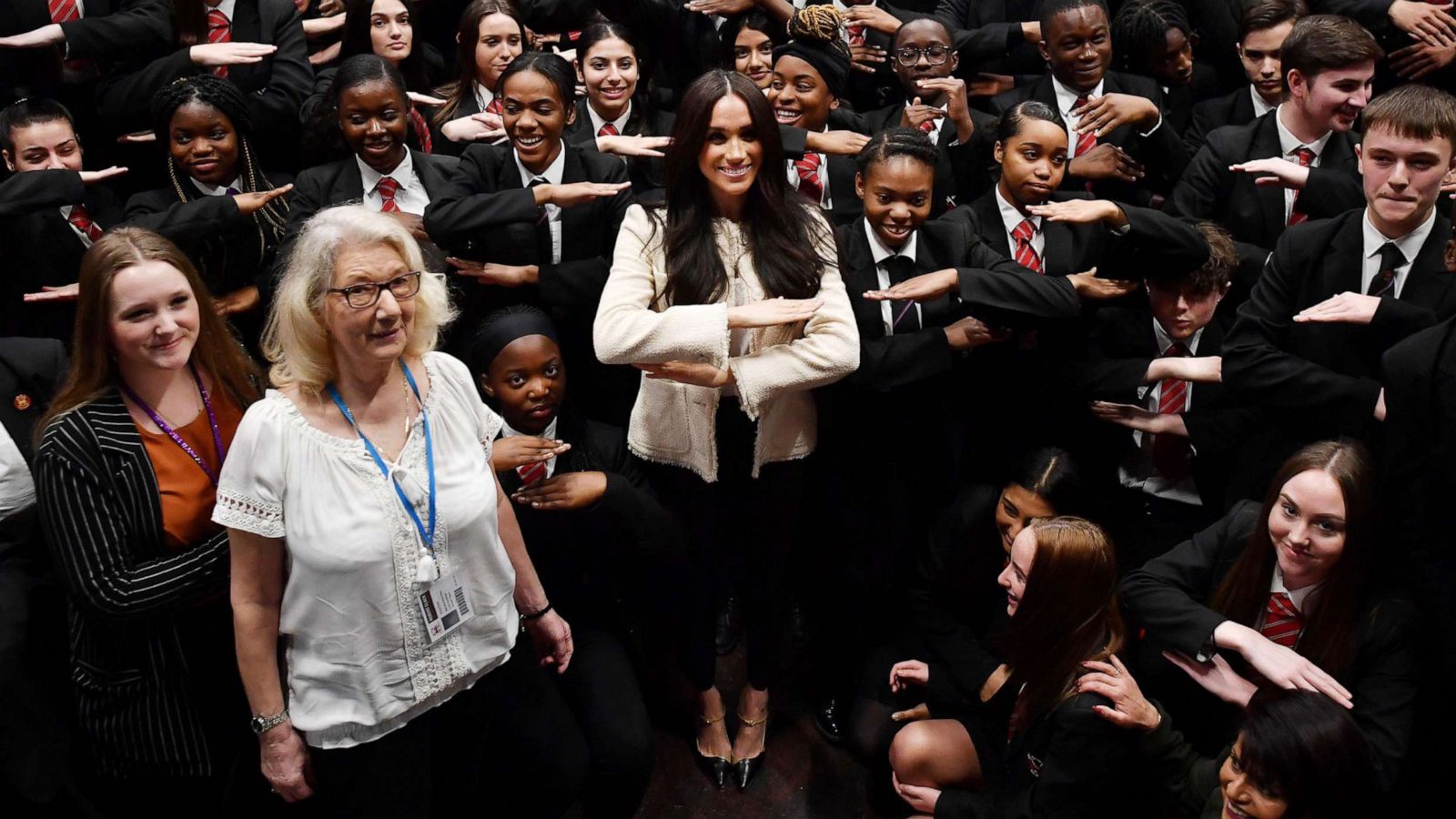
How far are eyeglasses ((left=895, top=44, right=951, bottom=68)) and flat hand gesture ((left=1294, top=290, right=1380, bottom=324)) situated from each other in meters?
1.93

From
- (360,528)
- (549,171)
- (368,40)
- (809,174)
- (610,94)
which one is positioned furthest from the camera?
(368,40)

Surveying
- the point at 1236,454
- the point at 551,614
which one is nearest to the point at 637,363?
the point at 551,614

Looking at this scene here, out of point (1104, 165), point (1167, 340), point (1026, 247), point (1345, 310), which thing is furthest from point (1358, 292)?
point (1104, 165)

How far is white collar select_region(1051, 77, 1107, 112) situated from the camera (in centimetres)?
454

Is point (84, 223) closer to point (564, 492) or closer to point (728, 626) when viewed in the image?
point (564, 492)

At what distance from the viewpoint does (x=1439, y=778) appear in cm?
318

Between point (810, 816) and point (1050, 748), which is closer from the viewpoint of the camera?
point (1050, 748)

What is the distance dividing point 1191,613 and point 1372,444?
28.5 inches

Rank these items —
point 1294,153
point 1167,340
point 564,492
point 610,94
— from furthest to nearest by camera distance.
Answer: point 610,94, point 1294,153, point 1167,340, point 564,492

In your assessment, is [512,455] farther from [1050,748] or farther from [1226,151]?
[1226,151]

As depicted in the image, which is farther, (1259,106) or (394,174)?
(1259,106)

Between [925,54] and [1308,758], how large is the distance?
9.68 ft

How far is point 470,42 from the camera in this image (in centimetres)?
468

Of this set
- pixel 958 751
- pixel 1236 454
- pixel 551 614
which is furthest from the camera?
pixel 1236 454
